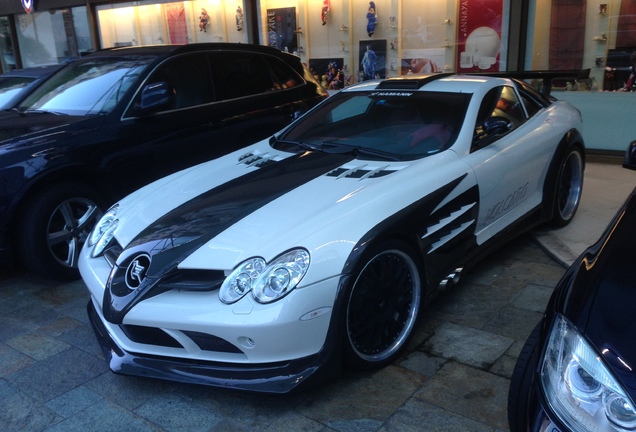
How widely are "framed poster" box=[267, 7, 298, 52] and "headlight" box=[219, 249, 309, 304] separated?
8014mm

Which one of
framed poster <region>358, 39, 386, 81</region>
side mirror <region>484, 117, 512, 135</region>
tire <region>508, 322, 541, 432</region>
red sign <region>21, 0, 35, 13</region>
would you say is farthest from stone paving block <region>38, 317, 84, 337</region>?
red sign <region>21, 0, 35, 13</region>

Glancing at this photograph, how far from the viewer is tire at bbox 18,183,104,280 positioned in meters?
4.31

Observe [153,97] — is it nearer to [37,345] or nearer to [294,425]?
[37,345]

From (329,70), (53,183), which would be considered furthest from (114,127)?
(329,70)

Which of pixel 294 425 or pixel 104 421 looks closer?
pixel 294 425

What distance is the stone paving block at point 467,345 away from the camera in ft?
10.3

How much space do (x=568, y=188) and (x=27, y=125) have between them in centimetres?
455

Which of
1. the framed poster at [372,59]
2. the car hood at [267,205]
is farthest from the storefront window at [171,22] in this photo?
the car hood at [267,205]

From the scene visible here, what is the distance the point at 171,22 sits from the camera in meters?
11.4

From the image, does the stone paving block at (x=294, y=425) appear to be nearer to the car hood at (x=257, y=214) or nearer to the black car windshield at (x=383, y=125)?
the car hood at (x=257, y=214)

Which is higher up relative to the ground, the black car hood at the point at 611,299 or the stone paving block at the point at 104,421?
the black car hood at the point at 611,299

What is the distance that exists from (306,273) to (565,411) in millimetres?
1225

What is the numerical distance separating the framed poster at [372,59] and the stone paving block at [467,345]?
21.6 feet

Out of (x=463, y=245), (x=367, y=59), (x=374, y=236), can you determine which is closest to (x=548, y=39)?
(x=367, y=59)
